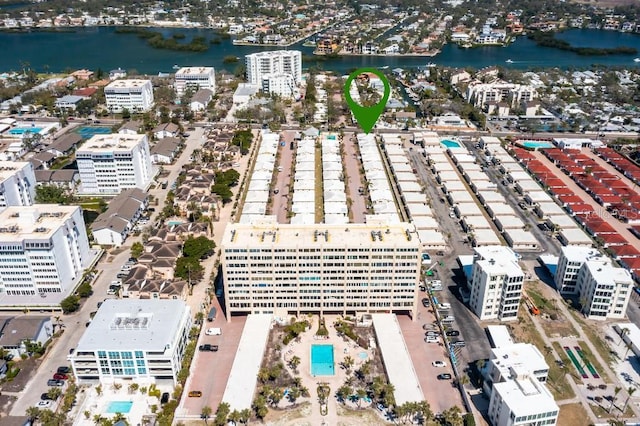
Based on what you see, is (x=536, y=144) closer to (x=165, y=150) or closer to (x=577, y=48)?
(x=165, y=150)

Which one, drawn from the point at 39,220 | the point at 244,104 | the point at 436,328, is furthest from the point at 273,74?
the point at 436,328

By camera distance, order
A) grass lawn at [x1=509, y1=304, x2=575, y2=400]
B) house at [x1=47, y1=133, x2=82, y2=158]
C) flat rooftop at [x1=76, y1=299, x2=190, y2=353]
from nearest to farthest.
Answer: flat rooftop at [x1=76, y1=299, x2=190, y2=353] < grass lawn at [x1=509, y1=304, x2=575, y2=400] < house at [x1=47, y1=133, x2=82, y2=158]

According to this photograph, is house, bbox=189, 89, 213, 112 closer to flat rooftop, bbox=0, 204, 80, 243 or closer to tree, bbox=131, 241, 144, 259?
tree, bbox=131, 241, 144, 259

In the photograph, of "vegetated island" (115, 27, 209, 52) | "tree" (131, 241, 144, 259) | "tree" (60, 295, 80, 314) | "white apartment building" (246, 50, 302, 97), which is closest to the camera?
"tree" (60, 295, 80, 314)

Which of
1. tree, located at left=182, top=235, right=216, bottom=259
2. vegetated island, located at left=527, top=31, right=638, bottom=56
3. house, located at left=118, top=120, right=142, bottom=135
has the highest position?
vegetated island, located at left=527, top=31, right=638, bottom=56

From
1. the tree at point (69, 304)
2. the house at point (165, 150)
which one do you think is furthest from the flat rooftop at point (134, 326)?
the house at point (165, 150)

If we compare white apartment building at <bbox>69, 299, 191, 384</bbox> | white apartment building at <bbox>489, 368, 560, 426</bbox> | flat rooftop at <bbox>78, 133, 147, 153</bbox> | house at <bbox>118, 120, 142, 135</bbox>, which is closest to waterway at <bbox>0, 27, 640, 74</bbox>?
house at <bbox>118, 120, 142, 135</bbox>
